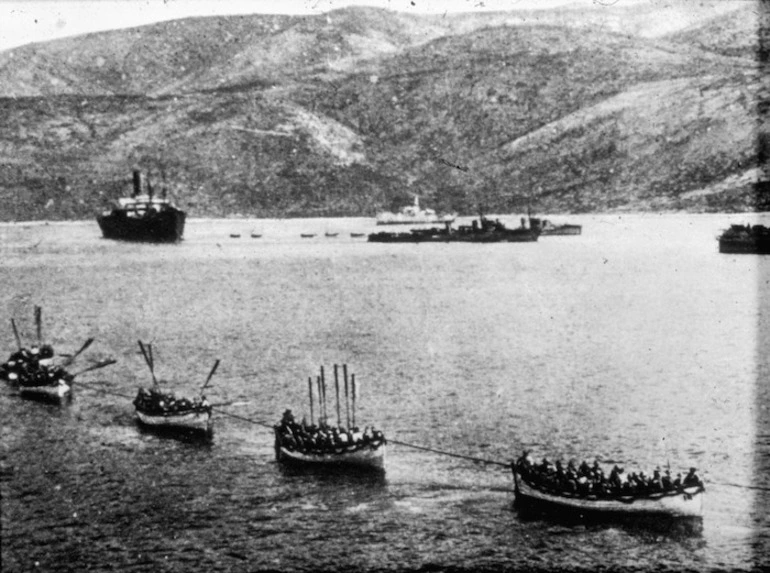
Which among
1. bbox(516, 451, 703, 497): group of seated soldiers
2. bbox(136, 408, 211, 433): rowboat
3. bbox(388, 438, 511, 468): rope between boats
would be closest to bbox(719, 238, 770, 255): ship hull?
bbox(388, 438, 511, 468): rope between boats

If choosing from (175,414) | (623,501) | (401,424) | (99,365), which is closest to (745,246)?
(99,365)

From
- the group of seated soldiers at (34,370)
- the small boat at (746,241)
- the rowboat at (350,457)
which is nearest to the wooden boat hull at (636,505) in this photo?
the rowboat at (350,457)

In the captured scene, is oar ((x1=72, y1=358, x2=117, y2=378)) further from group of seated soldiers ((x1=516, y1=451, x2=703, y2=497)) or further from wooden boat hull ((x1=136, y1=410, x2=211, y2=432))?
group of seated soldiers ((x1=516, y1=451, x2=703, y2=497))

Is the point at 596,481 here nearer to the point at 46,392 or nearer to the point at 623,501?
the point at 623,501

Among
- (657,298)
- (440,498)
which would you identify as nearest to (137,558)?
(440,498)

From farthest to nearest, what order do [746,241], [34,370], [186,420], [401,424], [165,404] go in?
[746,241], [34,370], [401,424], [165,404], [186,420]

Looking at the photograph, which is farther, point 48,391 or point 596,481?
point 48,391

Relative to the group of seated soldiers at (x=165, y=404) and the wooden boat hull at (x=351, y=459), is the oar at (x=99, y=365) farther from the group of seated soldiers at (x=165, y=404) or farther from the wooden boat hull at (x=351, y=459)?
the wooden boat hull at (x=351, y=459)
